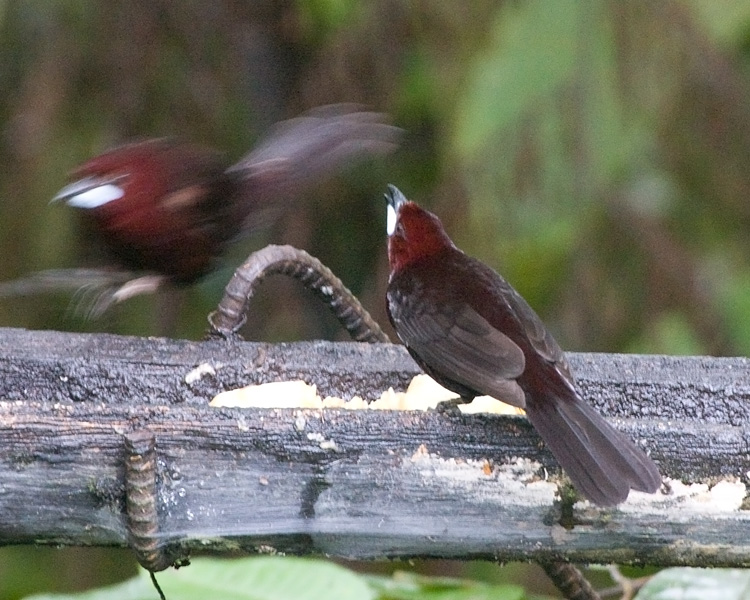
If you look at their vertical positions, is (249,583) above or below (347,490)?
below

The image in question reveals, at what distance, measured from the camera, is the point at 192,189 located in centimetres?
245

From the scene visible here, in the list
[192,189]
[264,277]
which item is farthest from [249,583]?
[192,189]

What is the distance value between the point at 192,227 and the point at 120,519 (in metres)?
1.07

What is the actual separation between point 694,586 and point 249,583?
91 cm

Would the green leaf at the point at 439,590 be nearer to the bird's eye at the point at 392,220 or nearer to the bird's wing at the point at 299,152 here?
the bird's eye at the point at 392,220

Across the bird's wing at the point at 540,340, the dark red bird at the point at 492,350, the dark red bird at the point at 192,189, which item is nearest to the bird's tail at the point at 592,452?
the dark red bird at the point at 492,350

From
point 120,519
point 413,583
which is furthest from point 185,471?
point 413,583

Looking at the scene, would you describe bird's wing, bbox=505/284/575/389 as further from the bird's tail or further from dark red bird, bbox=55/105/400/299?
dark red bird, bbox=55/105/400/299

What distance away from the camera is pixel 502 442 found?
1565 mm

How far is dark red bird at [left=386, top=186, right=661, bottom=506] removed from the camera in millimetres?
1488

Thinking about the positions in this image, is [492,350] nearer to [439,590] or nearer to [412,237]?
[412,237]

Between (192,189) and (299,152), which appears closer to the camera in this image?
(192,189)

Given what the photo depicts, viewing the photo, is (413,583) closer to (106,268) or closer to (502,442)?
(502,442)

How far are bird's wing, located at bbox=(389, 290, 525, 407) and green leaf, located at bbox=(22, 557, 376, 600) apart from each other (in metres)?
0.50
